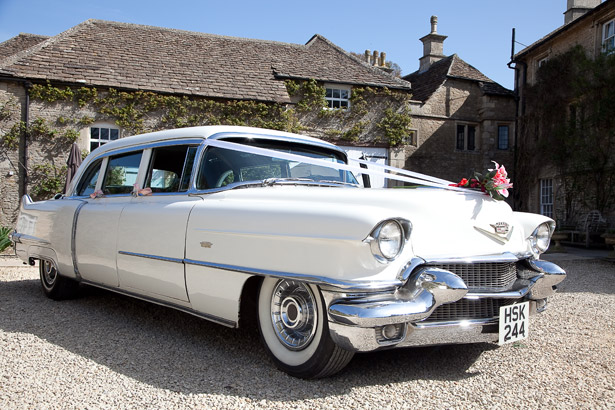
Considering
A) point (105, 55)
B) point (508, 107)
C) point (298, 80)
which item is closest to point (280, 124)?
point (298, 80)

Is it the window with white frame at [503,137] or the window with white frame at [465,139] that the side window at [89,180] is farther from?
the window with white frame at [503,137]

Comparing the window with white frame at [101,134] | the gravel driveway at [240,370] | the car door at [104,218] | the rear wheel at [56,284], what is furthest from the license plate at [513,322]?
the window with white frame at [101,134]

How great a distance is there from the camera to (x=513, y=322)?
3277 mm

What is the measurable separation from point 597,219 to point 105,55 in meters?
15.5

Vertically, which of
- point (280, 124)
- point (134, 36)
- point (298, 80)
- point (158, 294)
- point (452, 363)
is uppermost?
point (134, 36)

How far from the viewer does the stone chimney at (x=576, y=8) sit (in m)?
20.6

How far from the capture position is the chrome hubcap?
3.14m

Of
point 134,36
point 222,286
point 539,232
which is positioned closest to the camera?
point 222,286

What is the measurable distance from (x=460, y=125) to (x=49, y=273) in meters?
20.5

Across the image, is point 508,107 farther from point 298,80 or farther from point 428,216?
point 428,216

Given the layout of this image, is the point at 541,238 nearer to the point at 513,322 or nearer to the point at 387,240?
the point at 513,322

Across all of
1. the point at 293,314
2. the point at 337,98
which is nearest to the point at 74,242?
the point at 293,314

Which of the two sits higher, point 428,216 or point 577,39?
point 577,39

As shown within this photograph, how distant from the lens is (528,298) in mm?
3484
